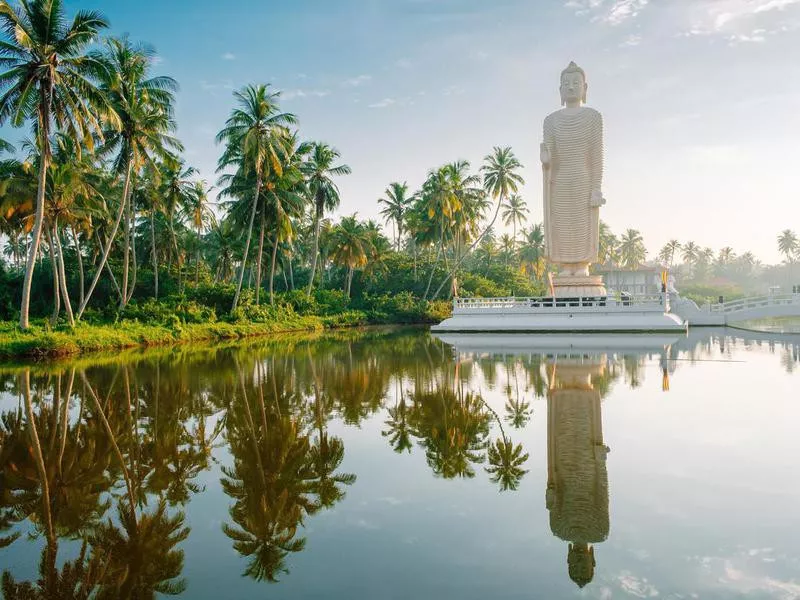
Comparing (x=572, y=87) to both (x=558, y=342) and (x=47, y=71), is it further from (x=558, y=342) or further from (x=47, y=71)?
(x=47, y=71)

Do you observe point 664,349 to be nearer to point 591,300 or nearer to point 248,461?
point 591,300

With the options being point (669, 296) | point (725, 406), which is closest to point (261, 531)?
point (725, 406)

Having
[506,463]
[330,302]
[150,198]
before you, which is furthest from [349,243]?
[506,463]

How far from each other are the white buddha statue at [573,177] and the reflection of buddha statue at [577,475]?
21.1 meters

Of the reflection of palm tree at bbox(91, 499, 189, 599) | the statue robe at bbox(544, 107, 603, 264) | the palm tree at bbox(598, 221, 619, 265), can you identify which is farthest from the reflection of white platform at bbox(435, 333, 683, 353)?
the palm tree at bbox(598, 221, 619, 265)

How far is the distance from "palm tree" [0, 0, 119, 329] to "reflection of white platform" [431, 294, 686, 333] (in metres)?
18.9

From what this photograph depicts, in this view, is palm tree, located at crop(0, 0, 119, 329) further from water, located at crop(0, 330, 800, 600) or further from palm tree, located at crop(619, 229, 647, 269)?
palm tree, located at crop(619, 229, 647, 269)

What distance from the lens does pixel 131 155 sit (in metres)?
25.6

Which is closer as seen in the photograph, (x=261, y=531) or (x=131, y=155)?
(x=261, y=531)

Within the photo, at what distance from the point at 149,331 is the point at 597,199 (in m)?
23.7

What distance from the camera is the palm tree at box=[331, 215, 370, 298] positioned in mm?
43688

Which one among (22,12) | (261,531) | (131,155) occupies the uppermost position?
(22,12)

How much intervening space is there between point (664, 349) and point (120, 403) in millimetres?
16915

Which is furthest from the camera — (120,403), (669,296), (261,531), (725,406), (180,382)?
(669,296)
